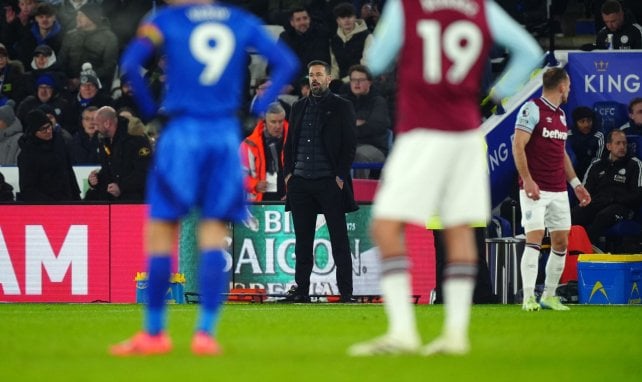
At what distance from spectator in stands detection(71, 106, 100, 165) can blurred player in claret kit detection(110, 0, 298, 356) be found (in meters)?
12.9

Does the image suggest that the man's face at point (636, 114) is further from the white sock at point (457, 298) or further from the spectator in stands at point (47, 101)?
the white sock at point (457, 298)

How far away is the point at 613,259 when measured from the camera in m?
17.0

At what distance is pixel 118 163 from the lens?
64.4 ft

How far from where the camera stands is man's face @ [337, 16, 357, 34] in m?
22.5

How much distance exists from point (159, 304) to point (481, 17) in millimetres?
2544

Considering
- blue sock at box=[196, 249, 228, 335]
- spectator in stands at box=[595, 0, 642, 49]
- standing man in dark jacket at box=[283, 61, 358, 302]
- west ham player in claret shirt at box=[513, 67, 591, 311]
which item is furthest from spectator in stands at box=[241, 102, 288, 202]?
blue sock at box=[196, 249, 228, 335]

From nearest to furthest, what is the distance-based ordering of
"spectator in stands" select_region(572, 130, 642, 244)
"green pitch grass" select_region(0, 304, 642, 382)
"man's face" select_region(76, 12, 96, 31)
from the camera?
"green pitch grass" select_region(0, 304, 642, 382)
"spectator in stands" select_region(572, 130, 642, 244)
"man's face" select_region(76, 12, 96, 31)

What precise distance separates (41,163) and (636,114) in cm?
774

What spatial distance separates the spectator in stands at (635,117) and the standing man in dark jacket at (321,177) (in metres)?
4.55

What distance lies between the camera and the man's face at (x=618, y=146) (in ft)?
62.1

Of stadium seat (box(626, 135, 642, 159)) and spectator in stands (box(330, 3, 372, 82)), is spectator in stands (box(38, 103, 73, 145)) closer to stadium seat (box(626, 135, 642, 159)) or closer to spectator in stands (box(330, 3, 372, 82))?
spectator in stands (box(330, 3, 372, 82))

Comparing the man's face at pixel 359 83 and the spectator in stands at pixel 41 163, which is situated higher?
the man's face at pixel 359 83

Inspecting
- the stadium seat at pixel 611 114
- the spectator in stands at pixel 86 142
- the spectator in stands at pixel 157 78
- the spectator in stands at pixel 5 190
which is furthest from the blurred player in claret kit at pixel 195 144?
the spectator in stands at pixel 157 78

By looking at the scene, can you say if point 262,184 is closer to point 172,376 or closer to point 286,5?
point 286,5
